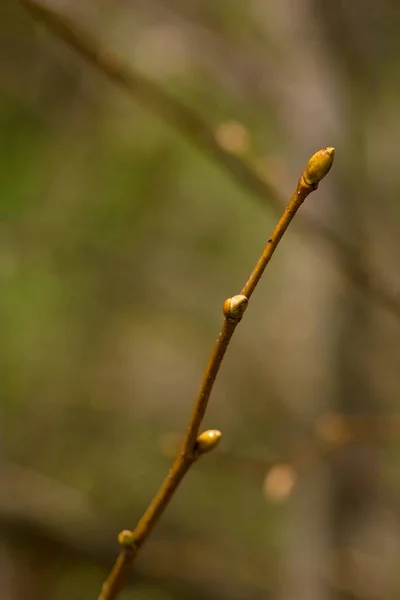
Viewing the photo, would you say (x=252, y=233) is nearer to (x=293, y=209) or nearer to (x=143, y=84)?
(x=143, y=84)

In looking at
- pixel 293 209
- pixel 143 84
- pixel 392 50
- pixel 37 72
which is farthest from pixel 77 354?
pixel 293 209

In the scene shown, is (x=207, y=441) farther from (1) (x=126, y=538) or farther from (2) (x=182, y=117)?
(2) (x=182, y=117)

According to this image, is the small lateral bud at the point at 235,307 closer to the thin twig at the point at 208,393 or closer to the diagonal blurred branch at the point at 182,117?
the thin twig at the point at 208,393

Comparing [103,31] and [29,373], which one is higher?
[103,31]

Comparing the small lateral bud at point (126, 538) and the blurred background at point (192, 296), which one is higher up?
the blurred background at point (192, 296)

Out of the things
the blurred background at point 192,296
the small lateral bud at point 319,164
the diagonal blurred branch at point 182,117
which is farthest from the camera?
the blurred background at point 192,296

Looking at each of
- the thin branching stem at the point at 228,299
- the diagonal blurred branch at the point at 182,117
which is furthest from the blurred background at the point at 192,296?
the thin branching stem at the point at 228,299

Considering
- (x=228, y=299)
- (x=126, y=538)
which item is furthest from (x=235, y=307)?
(x=126, y=538)
